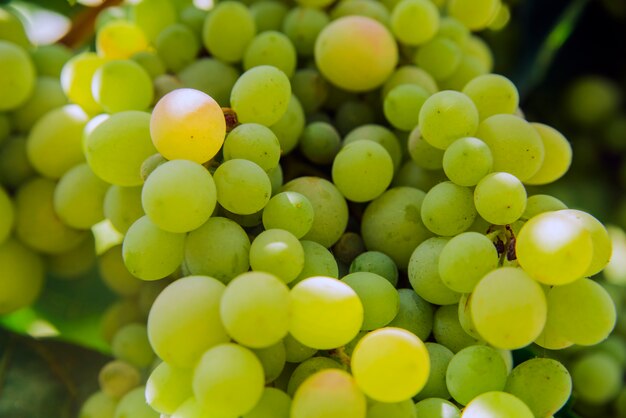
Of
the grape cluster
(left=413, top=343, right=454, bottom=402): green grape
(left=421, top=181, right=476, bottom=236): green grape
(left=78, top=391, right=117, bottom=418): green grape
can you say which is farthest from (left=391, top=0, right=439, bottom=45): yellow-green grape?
(left=78, top=391, right=117, bottom=418): green grape

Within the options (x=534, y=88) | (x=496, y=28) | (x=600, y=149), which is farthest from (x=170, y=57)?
(x=600, y=149)

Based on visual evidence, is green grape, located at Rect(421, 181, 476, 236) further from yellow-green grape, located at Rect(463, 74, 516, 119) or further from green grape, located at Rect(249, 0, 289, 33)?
green grape, located at Rect(249, 0, 289, 33)

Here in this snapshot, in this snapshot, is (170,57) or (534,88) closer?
(170,57)

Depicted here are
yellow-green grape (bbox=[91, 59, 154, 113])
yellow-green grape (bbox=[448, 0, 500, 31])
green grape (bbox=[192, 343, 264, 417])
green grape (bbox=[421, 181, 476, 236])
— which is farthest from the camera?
yellow-green grape (bbox=[448, 0, 500, 31])

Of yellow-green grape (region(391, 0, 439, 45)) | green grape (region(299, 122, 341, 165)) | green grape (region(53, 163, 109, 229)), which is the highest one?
yellow-green grape (region(391, 0, 439, 45))

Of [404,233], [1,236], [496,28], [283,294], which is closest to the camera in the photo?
[283,294]

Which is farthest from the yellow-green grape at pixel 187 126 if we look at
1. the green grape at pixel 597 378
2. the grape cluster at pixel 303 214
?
the green grape at pixel 597 378

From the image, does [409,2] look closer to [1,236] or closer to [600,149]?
[1,236]

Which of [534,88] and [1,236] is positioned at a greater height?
[534,88]
